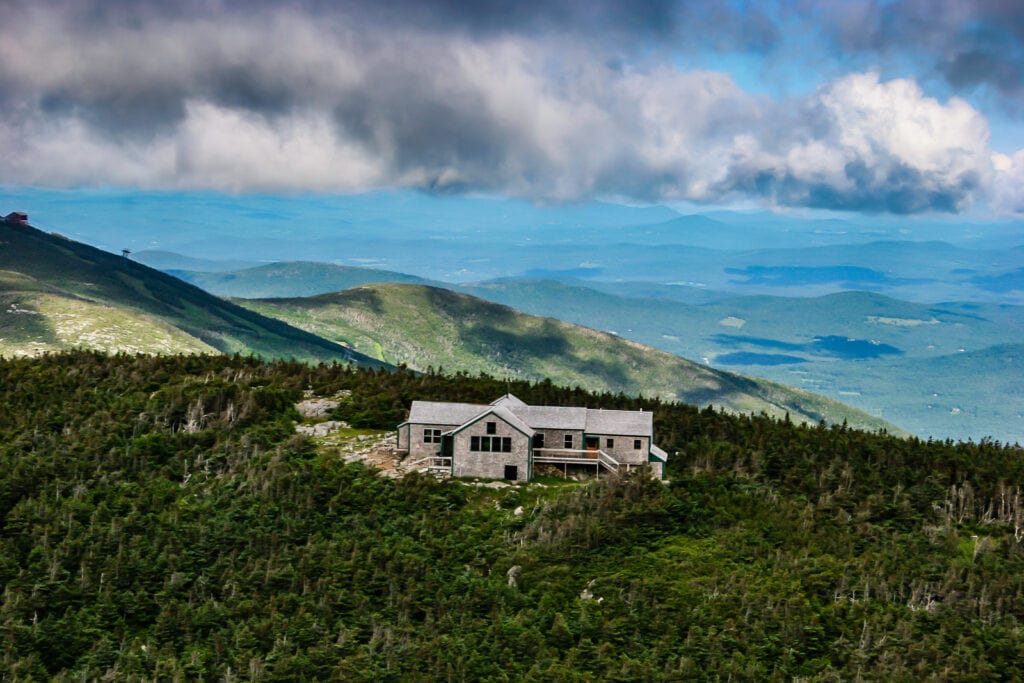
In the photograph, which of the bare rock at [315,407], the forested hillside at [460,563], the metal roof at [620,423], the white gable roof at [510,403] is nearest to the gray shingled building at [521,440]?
the metal roof at [620,423]

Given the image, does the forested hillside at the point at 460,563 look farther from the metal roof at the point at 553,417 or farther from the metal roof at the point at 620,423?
the metal roof at the point at 553,417

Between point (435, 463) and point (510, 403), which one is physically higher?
point (510, 403)

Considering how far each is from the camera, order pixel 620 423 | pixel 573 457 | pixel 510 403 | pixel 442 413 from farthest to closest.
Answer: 1. pixel 510 403
2. pixel 620 423
3. pixel 442 413
4. pixel 573 457

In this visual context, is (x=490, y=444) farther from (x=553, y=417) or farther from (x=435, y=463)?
(x=553, y=417)

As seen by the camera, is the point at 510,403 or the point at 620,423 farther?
the point at 510,403

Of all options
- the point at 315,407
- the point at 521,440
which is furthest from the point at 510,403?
the point at 315,407

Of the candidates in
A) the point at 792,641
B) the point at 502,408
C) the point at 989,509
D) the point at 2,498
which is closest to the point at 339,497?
the point at 502,408
